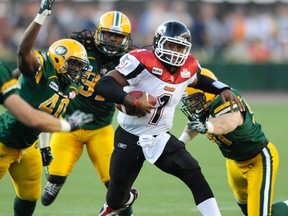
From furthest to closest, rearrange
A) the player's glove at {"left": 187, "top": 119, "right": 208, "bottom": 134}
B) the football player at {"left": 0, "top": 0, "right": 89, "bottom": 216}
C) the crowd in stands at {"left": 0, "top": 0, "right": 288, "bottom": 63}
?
the crowd in stands at {"left": 0, "top": 0, "right": 288, "bottom": 63} < the football player at {"left": 0, "top": 0, "right": 89, "bottom": 216} < the player's glove at {"left": 187, "top": 119, "right": 208, "bottom": 134}

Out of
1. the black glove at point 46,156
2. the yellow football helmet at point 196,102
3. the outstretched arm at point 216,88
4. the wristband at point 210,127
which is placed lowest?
the black glove at point 46,156

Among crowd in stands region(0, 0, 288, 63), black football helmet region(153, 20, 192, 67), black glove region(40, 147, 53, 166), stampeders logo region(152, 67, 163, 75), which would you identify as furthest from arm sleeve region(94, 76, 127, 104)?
crowd in stands region(0, 0, 288, 63)

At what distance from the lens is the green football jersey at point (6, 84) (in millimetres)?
5871

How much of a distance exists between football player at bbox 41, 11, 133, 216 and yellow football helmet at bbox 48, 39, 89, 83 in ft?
2.46

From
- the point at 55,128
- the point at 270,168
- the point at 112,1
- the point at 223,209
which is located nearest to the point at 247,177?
the point at 270,168

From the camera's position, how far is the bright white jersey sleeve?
265 inches

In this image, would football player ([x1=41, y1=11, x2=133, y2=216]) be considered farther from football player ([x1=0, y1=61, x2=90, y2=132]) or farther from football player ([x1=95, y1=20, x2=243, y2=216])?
football player ([x1=0, y1=61, x2=90, y2=132])

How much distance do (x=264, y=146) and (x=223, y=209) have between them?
5.18ft

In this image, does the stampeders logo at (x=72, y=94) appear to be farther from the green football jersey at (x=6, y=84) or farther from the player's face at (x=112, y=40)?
the green football jersey at (x=6, y=84)

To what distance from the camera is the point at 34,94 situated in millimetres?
6957

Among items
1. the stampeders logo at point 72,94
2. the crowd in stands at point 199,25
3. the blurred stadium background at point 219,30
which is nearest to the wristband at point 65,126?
the stampeders logo at point 72,94

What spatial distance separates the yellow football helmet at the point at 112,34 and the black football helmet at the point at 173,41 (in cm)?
135

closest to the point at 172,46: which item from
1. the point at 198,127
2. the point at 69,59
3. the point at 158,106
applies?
the point at 158,106

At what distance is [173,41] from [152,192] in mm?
3213
